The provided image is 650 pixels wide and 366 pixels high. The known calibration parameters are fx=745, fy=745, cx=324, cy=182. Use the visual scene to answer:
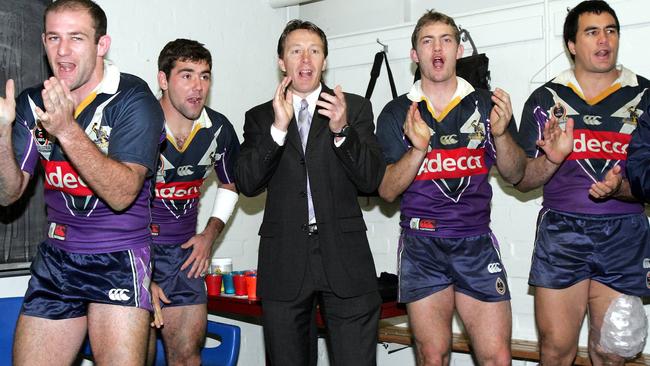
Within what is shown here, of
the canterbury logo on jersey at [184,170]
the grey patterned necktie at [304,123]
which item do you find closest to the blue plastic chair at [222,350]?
the canterbury logo on jersey at [184,170]

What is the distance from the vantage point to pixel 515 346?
4.21m

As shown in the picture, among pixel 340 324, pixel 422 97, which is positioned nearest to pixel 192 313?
pixel 340 324

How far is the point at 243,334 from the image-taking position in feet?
17.3

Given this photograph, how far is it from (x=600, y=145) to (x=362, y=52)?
85.7 inches

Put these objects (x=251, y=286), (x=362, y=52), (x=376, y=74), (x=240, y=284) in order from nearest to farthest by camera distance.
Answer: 1. (x=251, y=286)
2. (x=240, y=284)
3. (x=376, y=74)
4. (x=362, y=52)

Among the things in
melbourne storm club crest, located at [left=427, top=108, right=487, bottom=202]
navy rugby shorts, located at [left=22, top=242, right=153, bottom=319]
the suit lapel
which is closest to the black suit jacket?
the suit lapel

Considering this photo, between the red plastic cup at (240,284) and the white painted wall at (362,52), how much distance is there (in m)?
0.58

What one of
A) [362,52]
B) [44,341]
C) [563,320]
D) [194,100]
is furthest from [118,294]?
[362,52]

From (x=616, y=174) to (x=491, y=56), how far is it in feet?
5.83

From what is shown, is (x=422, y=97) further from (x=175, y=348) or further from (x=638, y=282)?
(x=175, y=348)

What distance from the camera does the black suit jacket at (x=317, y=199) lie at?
316cm

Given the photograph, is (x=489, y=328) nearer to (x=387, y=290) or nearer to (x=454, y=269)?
(x=454, y=269)

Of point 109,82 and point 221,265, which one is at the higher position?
point 109,82

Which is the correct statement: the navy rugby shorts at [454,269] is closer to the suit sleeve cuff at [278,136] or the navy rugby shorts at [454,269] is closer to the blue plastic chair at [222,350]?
the suit sleeve cuff at [278,136]
